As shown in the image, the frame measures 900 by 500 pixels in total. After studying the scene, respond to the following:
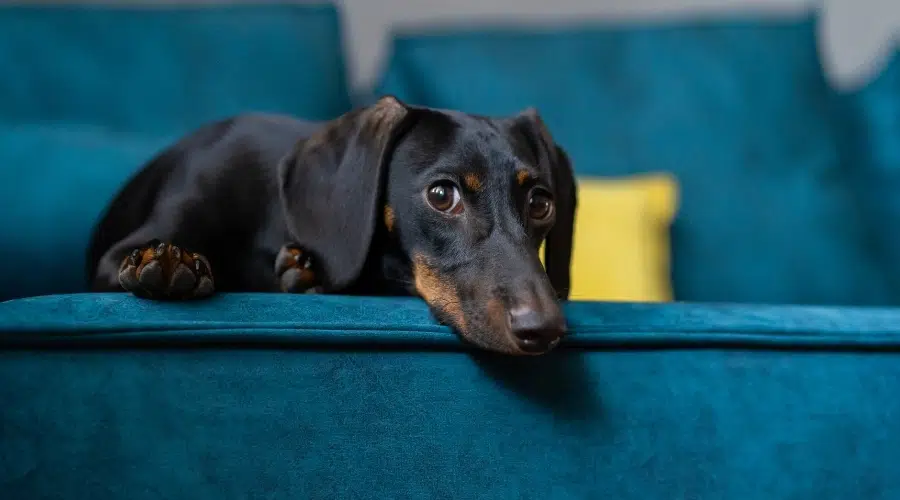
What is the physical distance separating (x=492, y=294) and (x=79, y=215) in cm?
108

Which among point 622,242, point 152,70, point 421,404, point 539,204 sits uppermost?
point 152,70

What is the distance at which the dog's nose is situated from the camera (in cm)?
102

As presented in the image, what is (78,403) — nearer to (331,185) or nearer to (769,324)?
(331,185)

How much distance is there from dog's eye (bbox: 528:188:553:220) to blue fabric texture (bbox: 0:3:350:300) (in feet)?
3.21

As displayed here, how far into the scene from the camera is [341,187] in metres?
1.28

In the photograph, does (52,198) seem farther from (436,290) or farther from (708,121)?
(708,121)

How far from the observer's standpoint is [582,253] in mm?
1957

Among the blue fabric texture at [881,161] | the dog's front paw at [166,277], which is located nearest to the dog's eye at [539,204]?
the dog's front paw at [166,277]

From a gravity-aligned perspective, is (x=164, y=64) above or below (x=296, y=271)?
above

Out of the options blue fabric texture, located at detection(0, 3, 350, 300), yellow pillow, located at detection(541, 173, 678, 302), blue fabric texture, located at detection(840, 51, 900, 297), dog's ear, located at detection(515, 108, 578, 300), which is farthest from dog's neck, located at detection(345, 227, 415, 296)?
blue fabric texture, located at detection(840, 51, 900, 297)

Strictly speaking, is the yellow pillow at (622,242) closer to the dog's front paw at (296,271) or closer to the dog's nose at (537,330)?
the dog's front paw at (296,271)

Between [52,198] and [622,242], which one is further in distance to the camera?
[622,242]

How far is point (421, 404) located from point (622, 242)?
42.1 inches

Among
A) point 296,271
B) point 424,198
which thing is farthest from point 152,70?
point 424,198
